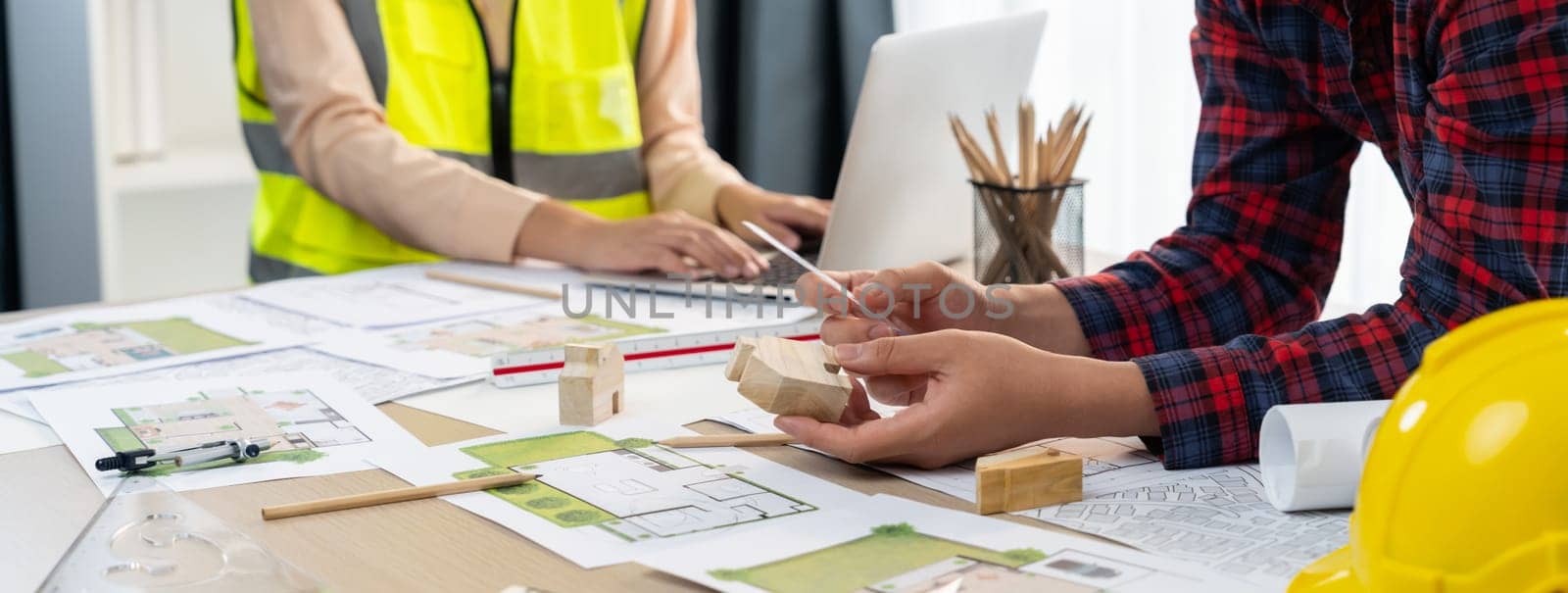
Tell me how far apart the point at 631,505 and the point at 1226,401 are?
35 cm

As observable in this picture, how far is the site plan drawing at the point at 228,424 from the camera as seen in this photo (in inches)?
32.0

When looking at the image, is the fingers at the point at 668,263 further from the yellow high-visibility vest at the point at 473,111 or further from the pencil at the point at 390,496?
the pencil at the point at 390,496

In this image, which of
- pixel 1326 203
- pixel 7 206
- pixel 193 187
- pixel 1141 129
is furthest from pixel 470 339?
pixel 193 187

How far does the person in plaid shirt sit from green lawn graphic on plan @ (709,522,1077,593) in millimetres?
108

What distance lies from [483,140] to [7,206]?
1.05 metres

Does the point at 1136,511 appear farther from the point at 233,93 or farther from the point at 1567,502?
the point at 233,93

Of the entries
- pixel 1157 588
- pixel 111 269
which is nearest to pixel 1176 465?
pixel 1157 588

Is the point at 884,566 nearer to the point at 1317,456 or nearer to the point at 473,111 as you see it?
the point at 1317,456

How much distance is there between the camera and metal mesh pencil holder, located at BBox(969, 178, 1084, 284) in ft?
4.25

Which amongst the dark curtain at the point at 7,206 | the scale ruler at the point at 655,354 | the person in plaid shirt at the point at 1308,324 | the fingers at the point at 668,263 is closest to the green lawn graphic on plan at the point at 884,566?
the person in plaid shirt at the point at 1308,324

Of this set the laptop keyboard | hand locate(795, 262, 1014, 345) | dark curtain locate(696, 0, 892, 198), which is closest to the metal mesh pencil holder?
the laptop keyboard

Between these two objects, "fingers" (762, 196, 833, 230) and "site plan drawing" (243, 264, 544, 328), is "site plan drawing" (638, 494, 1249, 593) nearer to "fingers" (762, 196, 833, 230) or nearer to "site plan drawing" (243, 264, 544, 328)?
"site plan drawing" (243, 264, 544, 328)

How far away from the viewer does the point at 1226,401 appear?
0.83 meters

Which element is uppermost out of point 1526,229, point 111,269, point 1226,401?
point 1526,229
